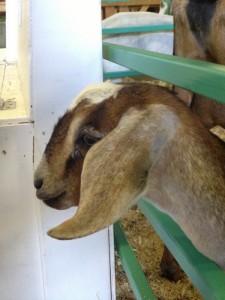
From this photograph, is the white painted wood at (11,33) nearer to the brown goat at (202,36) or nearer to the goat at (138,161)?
the brown goat at (202,36)

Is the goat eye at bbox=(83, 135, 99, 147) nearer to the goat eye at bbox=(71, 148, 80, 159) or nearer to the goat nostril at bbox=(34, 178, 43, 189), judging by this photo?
the goat eye at bbox=(71, 148, 80, 159)

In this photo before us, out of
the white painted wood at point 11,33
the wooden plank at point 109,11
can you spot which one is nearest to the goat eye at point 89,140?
the white painted wood at point 11,33

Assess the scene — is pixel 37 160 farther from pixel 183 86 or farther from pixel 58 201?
pixel 183 86

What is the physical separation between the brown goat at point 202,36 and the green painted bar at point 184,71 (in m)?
0.71

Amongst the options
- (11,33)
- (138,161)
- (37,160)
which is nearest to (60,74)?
(37,160)

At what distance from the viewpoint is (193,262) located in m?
0.92

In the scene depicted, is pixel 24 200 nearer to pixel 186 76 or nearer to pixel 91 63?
pixel 91 63

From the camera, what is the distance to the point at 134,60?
1.02m

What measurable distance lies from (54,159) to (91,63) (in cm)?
42

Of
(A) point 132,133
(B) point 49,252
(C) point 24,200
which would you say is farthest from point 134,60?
(B) point 49,252

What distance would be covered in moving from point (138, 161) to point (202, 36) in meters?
1.14

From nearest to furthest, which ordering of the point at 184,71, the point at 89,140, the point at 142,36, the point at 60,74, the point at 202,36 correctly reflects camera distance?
1. the point at 184,71
2. the point at 89,140
3. the point at 60,74
4. the point at 202,36
5. the point at 142,36

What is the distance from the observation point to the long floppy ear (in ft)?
2.56

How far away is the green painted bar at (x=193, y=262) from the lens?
839 millimetres
